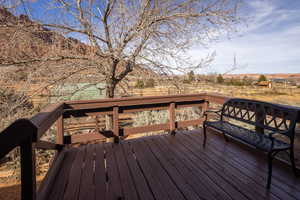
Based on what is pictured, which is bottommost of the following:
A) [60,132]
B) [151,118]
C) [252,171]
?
[151,118]

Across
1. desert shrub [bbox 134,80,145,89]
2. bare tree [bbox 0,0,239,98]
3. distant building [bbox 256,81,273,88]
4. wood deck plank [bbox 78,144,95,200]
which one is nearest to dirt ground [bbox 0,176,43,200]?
wood deck plank [bbox 78,144,95,200]

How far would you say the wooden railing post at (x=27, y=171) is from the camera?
3.02 feet

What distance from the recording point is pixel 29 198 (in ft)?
3.16

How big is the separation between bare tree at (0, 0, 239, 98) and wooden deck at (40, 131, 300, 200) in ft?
6.20

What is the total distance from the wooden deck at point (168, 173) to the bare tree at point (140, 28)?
1889 mm

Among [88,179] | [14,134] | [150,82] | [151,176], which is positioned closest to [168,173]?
[151,176]

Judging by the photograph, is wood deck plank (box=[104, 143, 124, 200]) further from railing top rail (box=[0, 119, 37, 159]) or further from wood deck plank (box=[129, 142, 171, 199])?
railing top rail (box=[0, 119, 37, 159])

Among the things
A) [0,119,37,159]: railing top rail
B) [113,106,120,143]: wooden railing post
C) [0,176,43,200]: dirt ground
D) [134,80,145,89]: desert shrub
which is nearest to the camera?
[0,119,37,159]: railing top rail

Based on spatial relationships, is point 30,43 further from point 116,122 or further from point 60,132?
point 116,122

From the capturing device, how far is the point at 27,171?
0.94 meters

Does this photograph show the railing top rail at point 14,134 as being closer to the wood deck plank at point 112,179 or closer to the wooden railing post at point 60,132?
the wood deck plank at point 112,179

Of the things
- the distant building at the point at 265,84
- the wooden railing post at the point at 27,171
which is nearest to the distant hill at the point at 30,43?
the wooden railing post at the point at 27,171

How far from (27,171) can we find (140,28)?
3005 millimetres

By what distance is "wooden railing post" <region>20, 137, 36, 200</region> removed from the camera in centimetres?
92
